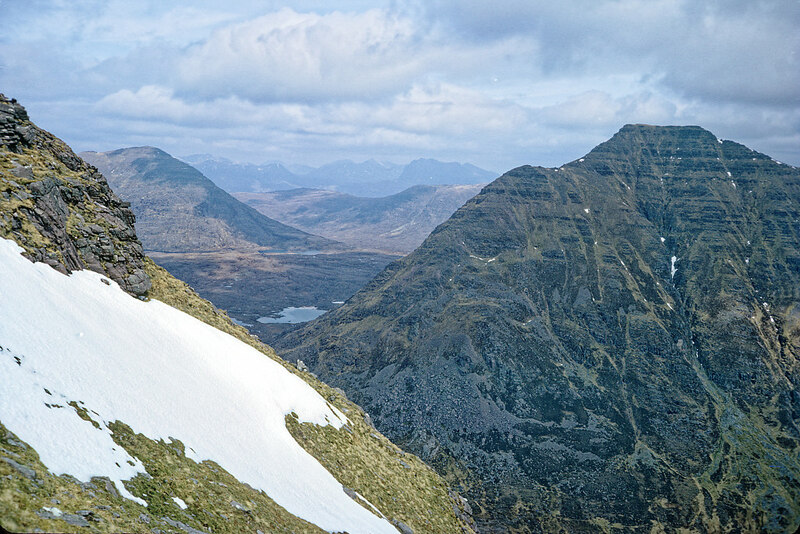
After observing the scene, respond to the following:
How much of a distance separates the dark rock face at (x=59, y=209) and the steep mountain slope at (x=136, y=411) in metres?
0.17

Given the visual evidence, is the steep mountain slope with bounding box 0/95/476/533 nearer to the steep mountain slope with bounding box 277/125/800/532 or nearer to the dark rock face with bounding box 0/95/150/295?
the dark rock face with bounding box 0/95/150/295

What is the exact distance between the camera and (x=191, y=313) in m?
56.9

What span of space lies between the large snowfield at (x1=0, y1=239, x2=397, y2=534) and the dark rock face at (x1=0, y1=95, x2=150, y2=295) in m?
1.93

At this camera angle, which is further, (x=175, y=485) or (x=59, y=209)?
(x=59, y=209)

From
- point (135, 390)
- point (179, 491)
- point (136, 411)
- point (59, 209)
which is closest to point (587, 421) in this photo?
point (135, 390)

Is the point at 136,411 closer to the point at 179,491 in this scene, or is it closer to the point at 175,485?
the point at 175,485

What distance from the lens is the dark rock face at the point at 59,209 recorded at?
40.2 m

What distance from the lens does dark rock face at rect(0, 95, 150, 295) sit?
40188 mm

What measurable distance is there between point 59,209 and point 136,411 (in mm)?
25211

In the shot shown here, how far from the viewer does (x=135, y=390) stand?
111 feet

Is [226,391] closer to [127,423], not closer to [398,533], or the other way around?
[127,423]

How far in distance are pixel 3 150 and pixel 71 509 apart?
4423cm

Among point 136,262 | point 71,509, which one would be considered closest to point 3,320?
point 71,509

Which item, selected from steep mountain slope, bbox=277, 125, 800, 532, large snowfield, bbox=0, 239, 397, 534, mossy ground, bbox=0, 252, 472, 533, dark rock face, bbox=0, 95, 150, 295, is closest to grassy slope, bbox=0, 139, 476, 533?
mossy ground, bbox=0, 252, 472, 533
